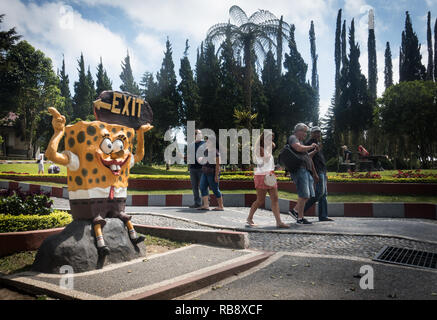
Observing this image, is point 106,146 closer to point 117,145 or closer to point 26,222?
point 117,145

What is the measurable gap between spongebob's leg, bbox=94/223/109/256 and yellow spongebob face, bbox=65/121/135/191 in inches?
21.3

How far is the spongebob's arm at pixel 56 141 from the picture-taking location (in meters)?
4.13

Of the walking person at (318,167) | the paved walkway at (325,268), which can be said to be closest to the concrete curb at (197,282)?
the paved walkway at (325,268)

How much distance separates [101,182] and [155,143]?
30648mm

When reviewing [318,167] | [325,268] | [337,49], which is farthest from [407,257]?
[337,49]

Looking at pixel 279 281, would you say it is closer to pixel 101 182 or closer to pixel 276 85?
pixel 101 182

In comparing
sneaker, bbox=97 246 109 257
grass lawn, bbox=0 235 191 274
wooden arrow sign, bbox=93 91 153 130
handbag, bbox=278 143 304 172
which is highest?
wooden arrow sign, bbox=93 91 153 130

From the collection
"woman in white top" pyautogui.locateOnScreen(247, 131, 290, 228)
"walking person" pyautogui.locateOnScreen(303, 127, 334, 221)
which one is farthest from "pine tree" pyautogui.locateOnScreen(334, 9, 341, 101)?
"woman in white top" pyautogui.locateOnScreen(247, 131, 290, 228)

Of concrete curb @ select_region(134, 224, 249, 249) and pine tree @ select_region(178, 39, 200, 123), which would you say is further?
pine tree @ select_region(178, 39, 200, 123)

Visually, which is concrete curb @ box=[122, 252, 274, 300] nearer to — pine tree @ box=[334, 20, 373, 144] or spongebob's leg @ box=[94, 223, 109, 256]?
spongebob's leg @ box=[94, 223, 109, 256]

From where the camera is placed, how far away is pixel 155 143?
114 ft

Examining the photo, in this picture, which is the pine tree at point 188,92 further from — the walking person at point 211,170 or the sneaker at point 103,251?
the sneaker at point 103,251

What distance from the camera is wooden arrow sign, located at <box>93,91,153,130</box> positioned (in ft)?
16.0
